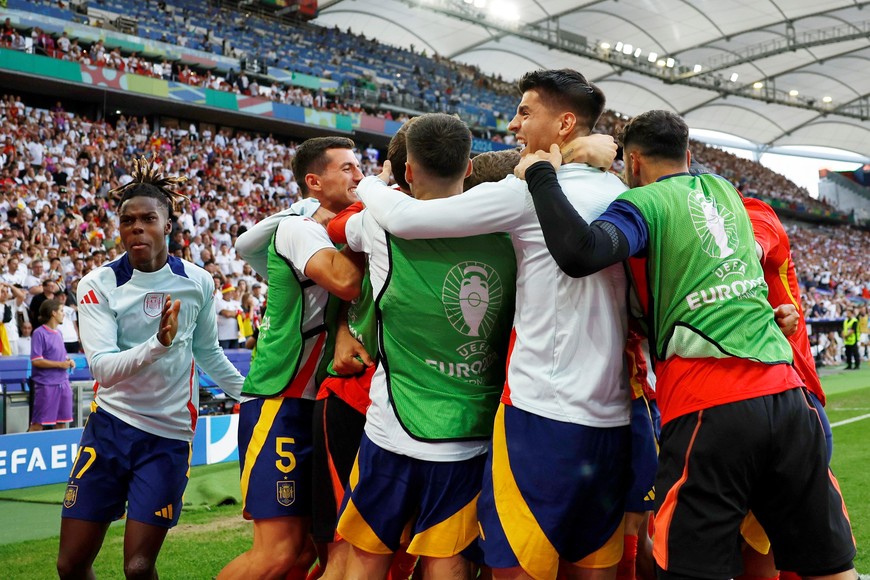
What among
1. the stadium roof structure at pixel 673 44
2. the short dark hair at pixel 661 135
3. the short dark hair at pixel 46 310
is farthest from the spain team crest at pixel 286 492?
the stadium roof structure at pixel 673 44

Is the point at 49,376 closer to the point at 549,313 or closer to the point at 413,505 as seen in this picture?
the point at 413,505

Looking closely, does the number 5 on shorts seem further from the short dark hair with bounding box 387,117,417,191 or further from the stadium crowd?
the stadium crowd

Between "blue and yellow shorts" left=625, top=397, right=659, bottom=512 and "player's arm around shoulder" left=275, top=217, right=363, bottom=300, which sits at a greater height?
"player's arm around shoulder" left=275, top=217, right=363, bottom=300

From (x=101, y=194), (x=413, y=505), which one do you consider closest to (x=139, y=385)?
(x=413, y=505)

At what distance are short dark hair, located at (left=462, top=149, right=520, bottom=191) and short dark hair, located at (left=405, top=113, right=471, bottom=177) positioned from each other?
0.53 metres

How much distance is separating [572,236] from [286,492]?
1784 mm

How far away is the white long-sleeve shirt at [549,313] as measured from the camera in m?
2.77

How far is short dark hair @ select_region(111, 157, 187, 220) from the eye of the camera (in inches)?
168

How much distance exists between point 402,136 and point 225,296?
10982mm

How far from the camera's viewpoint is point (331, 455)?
3.47 m

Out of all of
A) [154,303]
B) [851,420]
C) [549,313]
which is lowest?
[851,420]

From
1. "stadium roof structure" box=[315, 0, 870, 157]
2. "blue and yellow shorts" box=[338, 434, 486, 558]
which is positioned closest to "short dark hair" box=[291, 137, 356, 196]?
"blue and yellow shorts" box=[338, 434, 486, 558]

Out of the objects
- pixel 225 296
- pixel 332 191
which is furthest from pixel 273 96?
pixel 332 191

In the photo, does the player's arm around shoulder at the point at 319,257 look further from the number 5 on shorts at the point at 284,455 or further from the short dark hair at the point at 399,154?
the number 5 on shorts at the point at 284,455
